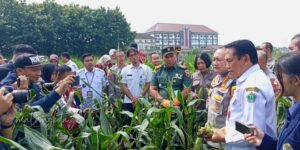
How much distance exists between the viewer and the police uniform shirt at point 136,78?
506 centimetres

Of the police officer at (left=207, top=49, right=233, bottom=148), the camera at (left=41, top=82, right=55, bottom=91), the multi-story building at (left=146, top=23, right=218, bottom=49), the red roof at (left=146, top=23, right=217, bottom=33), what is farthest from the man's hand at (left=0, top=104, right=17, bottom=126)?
the red roof at (left=146, top=23, right=217, bottom=33)

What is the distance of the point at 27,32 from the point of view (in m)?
28.5

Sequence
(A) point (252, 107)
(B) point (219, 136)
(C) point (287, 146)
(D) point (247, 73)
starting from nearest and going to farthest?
1. (C) point (287, 146)
2. (A) point (252, 107)
3. (D) point (247, 73)
4. (B) point (219, 136)

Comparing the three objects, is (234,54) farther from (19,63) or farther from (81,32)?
(81,32)

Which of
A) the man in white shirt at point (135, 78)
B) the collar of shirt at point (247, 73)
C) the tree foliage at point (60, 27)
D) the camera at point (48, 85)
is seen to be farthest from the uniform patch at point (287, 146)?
the tree foliage at point (60, 27)

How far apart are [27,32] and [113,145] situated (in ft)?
90.4

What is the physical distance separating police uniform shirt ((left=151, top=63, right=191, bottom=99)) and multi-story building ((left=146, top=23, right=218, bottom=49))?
65686 mm

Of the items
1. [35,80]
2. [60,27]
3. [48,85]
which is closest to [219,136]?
[35,80]

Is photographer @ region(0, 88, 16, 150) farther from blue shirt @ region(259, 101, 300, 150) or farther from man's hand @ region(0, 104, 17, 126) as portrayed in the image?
blue shirt @ region(259, 101, 300, 150)

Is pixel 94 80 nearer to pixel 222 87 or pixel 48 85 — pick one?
pixel 48 85

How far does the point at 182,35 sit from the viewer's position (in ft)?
262

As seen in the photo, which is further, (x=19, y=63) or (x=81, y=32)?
(x=81, y=32)

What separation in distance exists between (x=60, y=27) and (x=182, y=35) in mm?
49959

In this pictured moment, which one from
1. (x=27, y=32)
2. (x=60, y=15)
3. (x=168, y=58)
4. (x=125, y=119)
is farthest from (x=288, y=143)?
(x=60, y=15)
